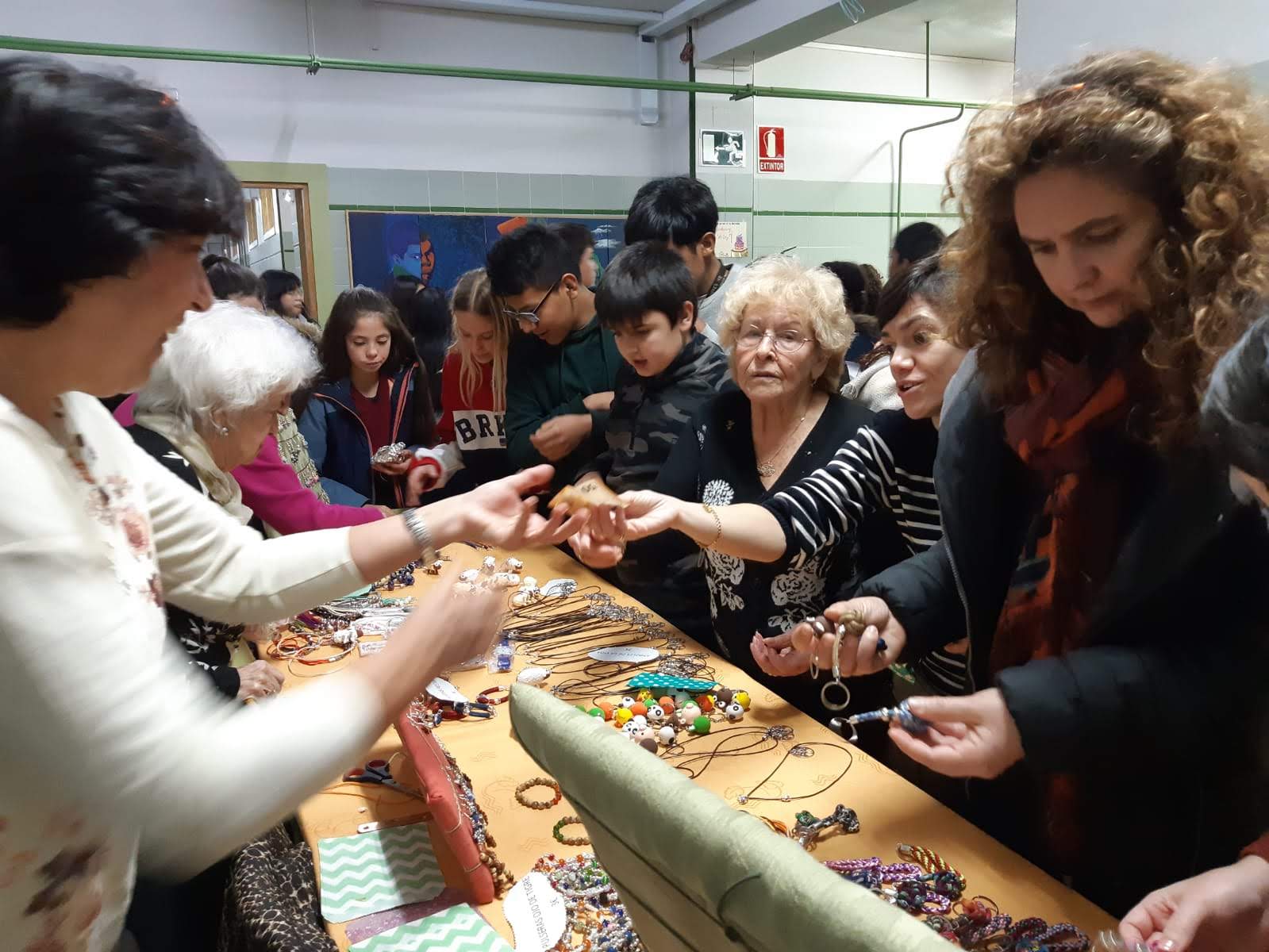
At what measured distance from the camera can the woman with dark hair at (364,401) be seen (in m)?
3.61

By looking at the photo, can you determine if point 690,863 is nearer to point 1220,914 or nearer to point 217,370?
point 1220,914

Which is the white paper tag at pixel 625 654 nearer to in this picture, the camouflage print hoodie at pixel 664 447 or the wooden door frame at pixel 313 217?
the camouflage print hoodie at pixel 664 447

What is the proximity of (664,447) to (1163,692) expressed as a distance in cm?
155

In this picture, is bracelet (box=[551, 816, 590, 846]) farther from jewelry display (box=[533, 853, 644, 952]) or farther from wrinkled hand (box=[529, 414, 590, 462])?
wrinkled hand (box=[529, 414, 590, 462])

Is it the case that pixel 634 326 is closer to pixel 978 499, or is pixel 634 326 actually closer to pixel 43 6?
pixel 978 499

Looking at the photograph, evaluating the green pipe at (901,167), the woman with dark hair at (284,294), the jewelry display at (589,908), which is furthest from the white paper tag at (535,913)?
the green pipe at (901,167)

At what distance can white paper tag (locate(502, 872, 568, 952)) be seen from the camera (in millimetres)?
1210

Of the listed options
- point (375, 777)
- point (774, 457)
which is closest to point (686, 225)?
point (774, 457)

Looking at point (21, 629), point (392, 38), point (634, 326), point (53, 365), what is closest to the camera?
point (21, 629)

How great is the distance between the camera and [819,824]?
1.38 meters

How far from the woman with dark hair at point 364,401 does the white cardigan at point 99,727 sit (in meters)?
2.63

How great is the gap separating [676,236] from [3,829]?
8.70 ft

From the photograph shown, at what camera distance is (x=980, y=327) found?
1.32 metres

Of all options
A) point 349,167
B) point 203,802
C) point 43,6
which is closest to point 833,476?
point 203,802
